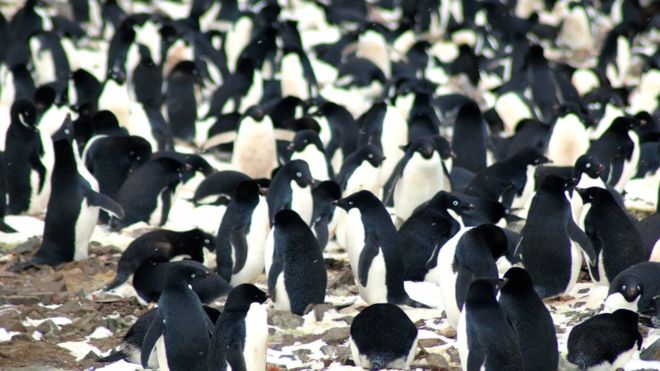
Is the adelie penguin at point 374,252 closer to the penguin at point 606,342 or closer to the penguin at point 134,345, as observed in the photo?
the penguin at point 606,342

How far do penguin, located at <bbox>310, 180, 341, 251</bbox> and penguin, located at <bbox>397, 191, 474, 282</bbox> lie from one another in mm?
858

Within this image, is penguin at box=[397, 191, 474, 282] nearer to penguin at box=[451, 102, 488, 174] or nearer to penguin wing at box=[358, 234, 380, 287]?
penguin wing at box=[358, 234, 380, 287]

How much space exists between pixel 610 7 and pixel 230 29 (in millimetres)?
8423

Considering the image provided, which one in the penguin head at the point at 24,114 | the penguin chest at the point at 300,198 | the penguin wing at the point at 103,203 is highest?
the penguin head at the point at 24,114

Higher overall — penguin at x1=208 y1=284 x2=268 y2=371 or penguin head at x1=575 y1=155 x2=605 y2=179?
penguin head at x1=575 y1=155 x2=605 y2=179

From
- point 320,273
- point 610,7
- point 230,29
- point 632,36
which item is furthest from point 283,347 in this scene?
point 610,7

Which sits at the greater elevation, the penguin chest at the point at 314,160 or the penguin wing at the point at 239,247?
the penguin chest at the point at 314,160

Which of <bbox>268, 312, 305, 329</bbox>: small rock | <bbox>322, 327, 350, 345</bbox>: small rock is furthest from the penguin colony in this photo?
<bbox>322, 327, 350, 345</bbox>: small rock

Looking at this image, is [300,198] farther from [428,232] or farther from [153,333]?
[153,333]

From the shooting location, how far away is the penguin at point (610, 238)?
24.4ft

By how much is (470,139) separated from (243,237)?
155 inches

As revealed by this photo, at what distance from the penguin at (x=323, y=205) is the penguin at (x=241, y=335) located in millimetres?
2534

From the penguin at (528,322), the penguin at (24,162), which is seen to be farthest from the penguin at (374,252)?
the penguin at (24,162)

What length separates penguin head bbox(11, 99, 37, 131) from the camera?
9711 mm
